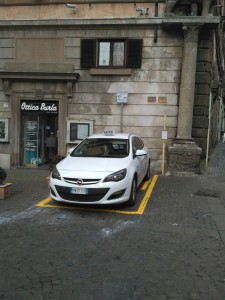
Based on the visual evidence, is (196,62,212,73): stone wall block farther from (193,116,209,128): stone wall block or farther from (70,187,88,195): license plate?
(70,187,88,195): license plate

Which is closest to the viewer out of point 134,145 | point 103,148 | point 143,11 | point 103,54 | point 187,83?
point 103,148

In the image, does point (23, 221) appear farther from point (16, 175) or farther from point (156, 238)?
point (16, 175)

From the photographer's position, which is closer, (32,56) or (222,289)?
(222,289)

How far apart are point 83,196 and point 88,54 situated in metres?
7.39

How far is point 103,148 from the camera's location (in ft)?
26.9

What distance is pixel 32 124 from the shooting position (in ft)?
44.3

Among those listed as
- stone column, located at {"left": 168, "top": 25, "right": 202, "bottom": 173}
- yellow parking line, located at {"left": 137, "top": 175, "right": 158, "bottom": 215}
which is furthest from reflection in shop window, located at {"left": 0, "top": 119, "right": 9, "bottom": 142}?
stone column, located at {"left": 168, "top": 25, "right": 202, "bottom": 173}

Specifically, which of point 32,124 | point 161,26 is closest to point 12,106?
point 32,124

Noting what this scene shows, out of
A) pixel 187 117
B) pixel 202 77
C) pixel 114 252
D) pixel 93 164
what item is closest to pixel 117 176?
pixel 93 164

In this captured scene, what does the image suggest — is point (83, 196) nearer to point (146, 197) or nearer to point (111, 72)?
point (146, 197)

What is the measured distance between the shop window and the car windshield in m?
4.13

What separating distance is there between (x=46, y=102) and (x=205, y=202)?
7.70 meters

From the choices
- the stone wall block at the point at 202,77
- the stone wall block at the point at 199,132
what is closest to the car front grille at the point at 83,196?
the stone wall block at the point at 199,132

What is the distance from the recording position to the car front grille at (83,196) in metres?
6.63
